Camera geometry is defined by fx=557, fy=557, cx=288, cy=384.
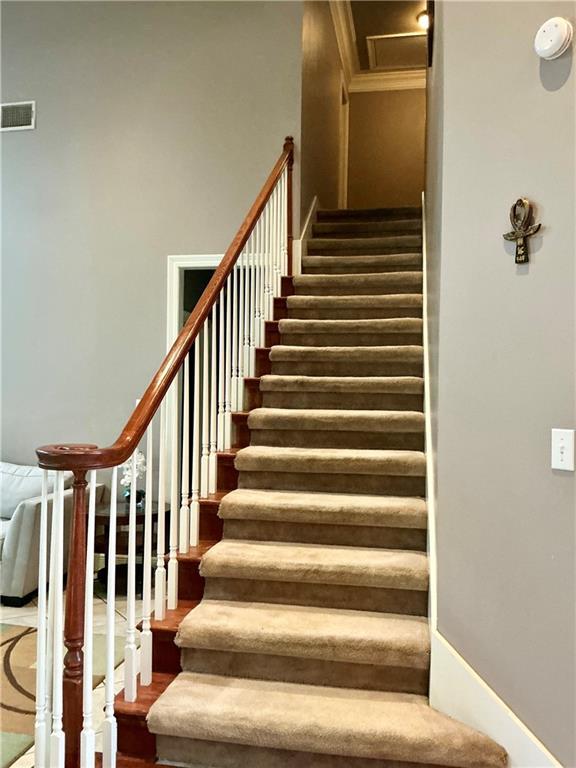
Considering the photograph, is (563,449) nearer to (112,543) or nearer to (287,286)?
(112,543)

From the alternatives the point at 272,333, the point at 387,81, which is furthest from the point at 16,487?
the point at 387,81

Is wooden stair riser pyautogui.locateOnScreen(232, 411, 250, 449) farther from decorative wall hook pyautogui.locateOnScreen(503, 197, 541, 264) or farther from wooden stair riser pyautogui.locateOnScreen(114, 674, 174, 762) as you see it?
decorative wall hook pyautogui.locateOnScreen(503, 197, 541, 264)

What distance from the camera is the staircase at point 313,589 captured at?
1671 mm

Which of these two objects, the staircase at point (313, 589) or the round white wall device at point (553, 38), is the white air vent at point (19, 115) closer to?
the staircase at point (313, 589)

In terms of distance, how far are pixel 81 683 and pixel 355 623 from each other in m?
0.95

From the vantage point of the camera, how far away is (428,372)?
281 centimetres

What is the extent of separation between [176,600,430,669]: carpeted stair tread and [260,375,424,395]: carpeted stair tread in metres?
1.22

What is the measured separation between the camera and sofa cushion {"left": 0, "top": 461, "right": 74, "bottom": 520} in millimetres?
3986

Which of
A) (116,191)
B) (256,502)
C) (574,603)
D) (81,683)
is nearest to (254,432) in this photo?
(256,502)

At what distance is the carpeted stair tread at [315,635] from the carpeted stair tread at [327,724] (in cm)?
12

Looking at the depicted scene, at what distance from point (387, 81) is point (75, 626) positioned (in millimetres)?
7033

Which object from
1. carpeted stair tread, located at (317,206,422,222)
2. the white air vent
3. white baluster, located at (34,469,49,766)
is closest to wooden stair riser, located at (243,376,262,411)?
white baluster, located at (34,469,49,766)

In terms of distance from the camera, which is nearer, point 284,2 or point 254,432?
point 254,432

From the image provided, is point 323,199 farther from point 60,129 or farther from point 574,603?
point 574,603
